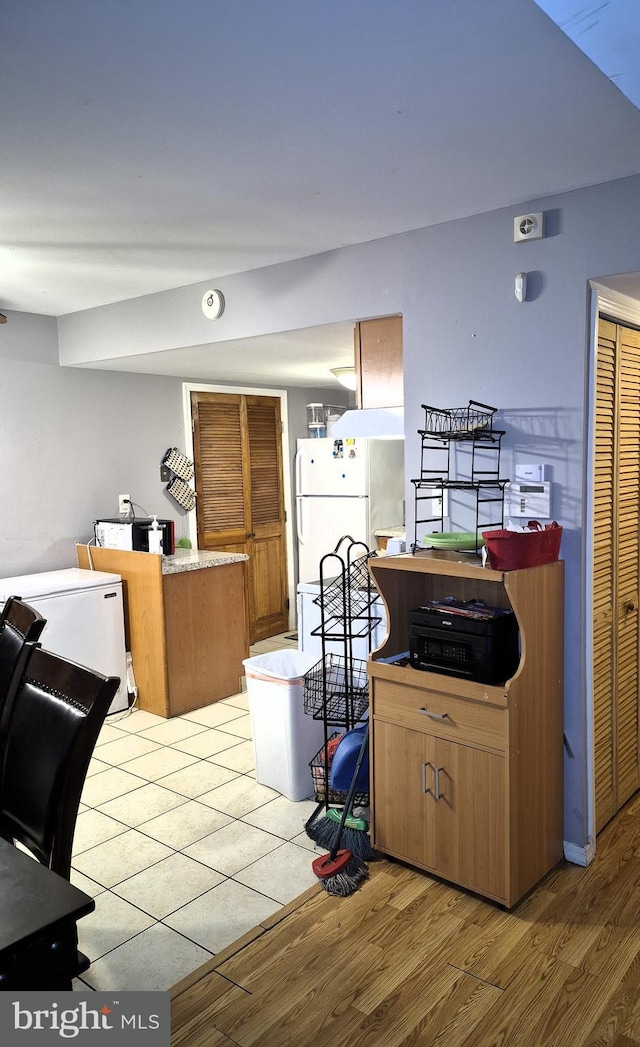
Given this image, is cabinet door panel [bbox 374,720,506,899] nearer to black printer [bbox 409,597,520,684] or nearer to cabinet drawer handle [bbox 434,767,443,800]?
cabinet drawer handle [bbox 434,767,443,800]

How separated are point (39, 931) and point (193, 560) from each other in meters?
3.40

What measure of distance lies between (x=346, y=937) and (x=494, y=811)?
61 centimetres

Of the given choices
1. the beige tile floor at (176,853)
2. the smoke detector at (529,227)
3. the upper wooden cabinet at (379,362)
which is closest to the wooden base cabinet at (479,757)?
the beige tile floor at (176,853)

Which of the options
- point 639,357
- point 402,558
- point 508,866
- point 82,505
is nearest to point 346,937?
point 508,866

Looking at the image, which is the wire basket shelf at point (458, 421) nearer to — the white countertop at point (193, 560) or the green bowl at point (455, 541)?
the green bowl at point (455, 541)

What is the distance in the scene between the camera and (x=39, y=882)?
1.24 metres

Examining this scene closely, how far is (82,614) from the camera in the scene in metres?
4.24

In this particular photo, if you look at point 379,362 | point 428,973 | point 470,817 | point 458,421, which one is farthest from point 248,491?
point 428,973

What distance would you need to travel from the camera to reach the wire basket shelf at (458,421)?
2711mm

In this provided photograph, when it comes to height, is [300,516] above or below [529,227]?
below

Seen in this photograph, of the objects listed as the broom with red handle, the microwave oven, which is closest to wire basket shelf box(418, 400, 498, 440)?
the broom with red handle

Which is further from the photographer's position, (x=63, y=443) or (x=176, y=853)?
(x=63, y=443)

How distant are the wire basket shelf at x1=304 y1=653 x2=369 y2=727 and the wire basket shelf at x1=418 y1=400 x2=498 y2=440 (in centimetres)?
97

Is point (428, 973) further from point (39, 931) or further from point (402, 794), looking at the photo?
point (39, 931)
